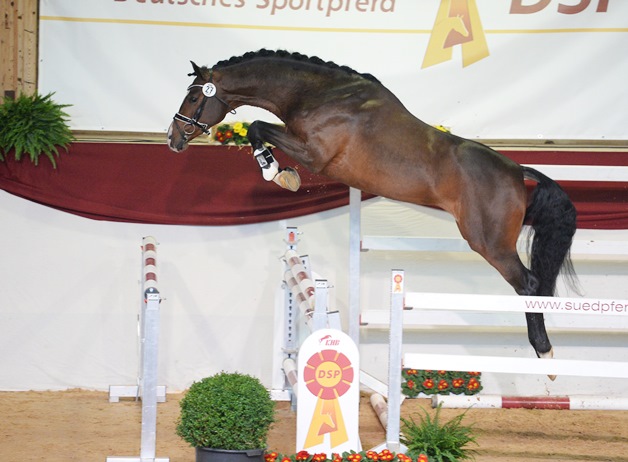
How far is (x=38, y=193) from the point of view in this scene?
6184mm

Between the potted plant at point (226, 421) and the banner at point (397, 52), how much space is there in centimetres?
270

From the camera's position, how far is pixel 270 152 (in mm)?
4961

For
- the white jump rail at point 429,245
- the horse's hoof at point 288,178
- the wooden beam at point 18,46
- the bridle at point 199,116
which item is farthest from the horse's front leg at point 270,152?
the wooden beam at point 18,46

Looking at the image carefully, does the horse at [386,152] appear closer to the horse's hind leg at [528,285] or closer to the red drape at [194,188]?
the horse's hind leg at [528,285]

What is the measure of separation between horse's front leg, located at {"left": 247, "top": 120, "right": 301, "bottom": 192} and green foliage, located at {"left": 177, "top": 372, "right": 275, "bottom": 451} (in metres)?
1.25

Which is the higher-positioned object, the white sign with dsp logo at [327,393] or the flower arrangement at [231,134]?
the flower arrangement at [231,134]

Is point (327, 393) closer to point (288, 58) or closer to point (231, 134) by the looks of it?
point (288, 58)

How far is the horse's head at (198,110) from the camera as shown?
5.06 m

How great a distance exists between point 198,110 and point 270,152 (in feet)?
1.64

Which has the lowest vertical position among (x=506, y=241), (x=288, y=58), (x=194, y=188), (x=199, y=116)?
(x=506, y=241)

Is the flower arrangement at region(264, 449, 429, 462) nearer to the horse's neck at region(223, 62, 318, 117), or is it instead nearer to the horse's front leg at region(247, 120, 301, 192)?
the horse's front leg at region(247, 120, 301, 192)

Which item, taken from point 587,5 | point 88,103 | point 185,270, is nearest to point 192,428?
point 185,270

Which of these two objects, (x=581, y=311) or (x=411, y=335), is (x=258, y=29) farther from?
(x=581, y=311)

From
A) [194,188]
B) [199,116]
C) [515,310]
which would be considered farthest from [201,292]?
[515,310]
